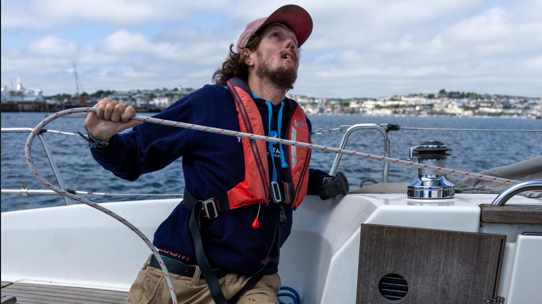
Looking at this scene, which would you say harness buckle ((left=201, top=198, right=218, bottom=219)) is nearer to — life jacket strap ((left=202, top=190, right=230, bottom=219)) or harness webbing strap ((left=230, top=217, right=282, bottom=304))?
life jacket strap ((left=202, top=190, right=230, bottom=219))

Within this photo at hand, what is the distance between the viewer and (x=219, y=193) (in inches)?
59.1

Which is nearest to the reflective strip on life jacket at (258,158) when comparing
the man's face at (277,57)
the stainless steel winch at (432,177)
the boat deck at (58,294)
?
the man's face at (277,57)

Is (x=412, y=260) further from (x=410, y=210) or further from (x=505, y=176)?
(x=505, y=176)

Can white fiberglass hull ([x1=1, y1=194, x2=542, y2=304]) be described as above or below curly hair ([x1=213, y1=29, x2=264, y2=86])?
below

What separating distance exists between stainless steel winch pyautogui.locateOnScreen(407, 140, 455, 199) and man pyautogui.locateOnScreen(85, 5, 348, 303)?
488mm

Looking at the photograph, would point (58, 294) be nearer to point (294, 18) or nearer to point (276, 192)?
point (276, 192)

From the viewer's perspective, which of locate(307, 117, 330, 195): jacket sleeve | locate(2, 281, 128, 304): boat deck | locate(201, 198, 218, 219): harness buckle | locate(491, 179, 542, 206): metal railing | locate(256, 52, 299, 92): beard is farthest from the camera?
locate(2, 281, 128, 304): boat deck

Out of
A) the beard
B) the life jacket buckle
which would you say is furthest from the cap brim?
the life jacket buckle

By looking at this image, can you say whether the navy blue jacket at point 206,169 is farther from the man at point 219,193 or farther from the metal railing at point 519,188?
the metal railing at point 519,188

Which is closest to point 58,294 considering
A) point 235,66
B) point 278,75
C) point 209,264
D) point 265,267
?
point 209,264

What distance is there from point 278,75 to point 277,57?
0.10 meters

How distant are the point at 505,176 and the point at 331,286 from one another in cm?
94

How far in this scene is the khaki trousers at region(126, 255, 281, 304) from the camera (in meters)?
1.45

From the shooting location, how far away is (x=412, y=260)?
3.72 ft
